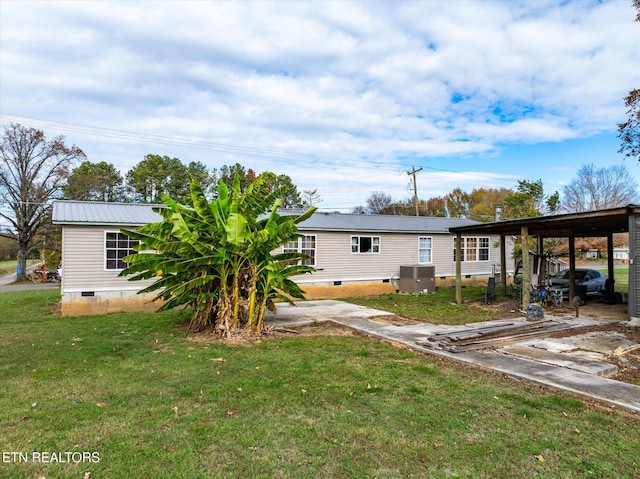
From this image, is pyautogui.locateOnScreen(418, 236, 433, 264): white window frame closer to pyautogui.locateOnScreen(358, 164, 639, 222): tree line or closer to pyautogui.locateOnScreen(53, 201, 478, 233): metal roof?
pyautogui.locateOnScreen(53, 201, 478, 233): metal roof

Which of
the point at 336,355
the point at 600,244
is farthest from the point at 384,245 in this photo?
the point at 600,244

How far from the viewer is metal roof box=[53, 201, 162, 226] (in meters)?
12.3

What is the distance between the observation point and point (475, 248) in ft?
69.1

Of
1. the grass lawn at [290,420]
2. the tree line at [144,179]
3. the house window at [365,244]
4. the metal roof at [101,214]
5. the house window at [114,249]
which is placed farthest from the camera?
the tree line at [144,179]

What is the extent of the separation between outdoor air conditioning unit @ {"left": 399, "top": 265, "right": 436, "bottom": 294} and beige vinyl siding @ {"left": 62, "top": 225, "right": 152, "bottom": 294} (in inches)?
447

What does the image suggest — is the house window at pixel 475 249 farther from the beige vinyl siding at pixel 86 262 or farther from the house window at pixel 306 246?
the beige vinyl siding at pixel 86 262

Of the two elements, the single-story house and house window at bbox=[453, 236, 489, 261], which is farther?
house window at bbox=[453, 236, 489, 261]

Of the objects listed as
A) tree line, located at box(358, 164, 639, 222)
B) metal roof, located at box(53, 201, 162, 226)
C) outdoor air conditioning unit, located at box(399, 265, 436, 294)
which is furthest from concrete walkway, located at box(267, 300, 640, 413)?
tree line, located at box(358, 164, 639, 222)

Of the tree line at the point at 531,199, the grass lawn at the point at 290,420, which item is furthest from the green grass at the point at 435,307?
the tree line at the point at 531,199

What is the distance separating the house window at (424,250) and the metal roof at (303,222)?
1.74 ft

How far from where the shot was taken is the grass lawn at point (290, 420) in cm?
343

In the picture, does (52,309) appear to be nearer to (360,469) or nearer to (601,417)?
(360,469)

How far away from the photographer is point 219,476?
3.25 m

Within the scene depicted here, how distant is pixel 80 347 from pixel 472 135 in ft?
72.6
